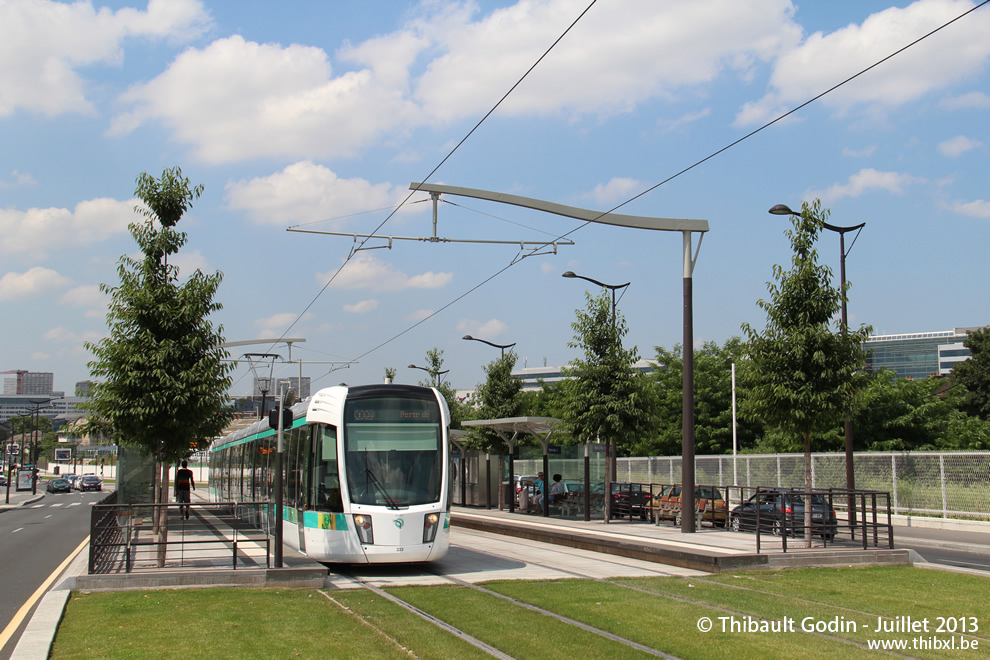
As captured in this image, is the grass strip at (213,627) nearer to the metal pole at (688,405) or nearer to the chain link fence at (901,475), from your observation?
the metal pole at (688,405)

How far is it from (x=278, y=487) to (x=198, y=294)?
4.03 metres

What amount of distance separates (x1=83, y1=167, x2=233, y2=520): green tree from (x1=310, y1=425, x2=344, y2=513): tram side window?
208 cm

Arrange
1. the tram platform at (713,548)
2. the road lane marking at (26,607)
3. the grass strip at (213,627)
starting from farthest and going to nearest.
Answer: the tram platform at (713,548) → the road lane marking at (26,607) → the grass strip at (213,627)

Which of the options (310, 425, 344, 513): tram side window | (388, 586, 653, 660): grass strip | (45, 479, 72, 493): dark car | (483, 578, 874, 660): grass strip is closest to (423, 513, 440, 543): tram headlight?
(310, 425, 344, 513): tram side window

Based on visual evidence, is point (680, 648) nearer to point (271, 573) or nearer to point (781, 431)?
point (271, 573)

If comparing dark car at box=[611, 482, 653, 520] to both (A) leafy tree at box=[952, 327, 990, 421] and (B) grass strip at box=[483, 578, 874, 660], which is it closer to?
(B) grass strip at box=[483, 578, 874, 660]

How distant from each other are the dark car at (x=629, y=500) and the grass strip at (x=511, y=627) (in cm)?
1443

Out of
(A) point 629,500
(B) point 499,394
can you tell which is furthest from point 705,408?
(A) point 629,500

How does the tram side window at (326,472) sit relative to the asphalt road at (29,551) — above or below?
above

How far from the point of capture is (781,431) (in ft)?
63.6

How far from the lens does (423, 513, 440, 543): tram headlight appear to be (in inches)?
585

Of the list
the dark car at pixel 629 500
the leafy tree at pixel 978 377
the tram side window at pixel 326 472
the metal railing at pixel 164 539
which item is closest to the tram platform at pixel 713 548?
the dark car at pixel 629 500

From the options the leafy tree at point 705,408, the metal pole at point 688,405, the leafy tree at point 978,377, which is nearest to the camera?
the metal pole at point 688,405

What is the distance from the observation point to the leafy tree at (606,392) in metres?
25.4
